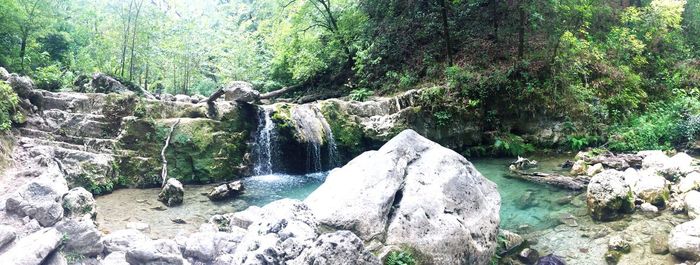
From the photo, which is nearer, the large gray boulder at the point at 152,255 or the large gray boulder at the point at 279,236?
the large gray boulder at the point at 279,236

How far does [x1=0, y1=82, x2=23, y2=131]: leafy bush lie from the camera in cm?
847

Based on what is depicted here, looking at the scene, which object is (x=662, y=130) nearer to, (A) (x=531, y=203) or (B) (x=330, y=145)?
(A) (x=531, y=203)

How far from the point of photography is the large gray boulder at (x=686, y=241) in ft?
19.1

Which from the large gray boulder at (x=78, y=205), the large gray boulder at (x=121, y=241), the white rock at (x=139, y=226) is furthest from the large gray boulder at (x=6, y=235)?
the white rock at (x=139, y=226)

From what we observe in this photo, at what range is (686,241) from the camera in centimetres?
593

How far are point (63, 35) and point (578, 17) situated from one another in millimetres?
23023

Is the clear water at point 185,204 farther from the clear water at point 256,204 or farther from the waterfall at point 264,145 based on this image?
the waterfall at point 264,145

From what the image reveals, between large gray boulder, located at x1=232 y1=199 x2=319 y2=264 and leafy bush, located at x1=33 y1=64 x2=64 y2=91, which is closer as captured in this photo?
large gray boulder, located at x1=232 y1=199 x2=319 y2=264

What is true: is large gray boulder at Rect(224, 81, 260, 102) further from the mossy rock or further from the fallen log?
the fallen log

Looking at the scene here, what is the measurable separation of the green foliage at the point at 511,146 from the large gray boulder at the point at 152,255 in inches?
431

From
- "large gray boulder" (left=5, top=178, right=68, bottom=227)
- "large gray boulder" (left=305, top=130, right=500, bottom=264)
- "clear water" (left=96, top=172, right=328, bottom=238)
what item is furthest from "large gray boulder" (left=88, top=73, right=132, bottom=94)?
"large gray boulder" (left=305, top=130, right=500, bottom=264)

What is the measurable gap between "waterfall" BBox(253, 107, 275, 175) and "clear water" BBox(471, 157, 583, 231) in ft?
20.0

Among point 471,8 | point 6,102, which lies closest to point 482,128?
point 471,8

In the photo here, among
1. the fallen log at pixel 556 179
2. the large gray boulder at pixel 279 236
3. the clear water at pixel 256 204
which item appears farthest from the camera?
the fallen log at pixel 556 179
